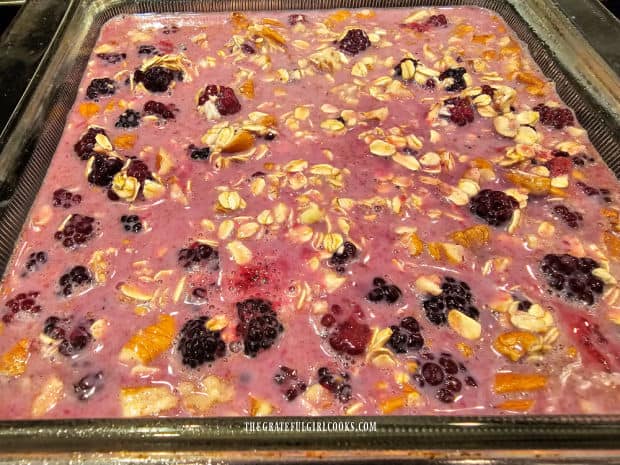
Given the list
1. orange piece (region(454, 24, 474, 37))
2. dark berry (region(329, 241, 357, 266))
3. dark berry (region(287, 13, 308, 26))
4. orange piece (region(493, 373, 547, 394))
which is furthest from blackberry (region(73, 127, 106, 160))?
orange piece (region(454, 24, 474, 37))

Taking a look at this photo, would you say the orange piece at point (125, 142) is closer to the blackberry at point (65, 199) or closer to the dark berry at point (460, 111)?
the blackberry at point (65, 199)

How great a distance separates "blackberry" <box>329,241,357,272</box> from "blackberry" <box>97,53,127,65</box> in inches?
49.8

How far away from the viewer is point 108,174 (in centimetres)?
156

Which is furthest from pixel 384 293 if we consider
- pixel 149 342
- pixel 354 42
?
pixel 354 42

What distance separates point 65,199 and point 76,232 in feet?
0.52

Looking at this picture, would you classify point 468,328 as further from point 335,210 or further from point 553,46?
point 553,46

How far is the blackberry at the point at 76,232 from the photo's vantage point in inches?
56.3

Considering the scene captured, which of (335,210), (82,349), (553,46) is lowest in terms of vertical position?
(82,349)

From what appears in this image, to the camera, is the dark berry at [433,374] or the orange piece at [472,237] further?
Result: the orange piece at [472,237]

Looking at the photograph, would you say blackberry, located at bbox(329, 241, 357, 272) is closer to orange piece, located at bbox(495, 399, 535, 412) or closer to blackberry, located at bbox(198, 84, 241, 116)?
orange piece, located at bbox(495, 399, 535, 412)

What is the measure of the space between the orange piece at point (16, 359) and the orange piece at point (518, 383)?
3.66 feet

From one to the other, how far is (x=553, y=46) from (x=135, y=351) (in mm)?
1859

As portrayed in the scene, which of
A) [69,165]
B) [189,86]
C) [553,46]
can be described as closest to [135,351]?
[69,165]

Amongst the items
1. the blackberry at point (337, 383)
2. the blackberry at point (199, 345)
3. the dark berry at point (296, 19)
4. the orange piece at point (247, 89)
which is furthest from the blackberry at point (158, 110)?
the blackberry at point (337, 383)
